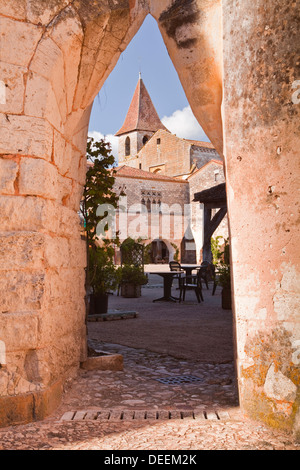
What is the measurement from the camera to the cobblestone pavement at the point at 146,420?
2.74m

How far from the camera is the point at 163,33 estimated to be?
399 cm

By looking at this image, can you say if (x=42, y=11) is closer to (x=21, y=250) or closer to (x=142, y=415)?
(x=21, y=250)

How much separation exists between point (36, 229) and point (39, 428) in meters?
1.30

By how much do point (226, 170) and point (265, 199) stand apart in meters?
0.41

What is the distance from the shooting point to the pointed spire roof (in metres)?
45.9

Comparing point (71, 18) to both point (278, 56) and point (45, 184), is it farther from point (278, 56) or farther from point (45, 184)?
point (278, 56)

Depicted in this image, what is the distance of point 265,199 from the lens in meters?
3.04

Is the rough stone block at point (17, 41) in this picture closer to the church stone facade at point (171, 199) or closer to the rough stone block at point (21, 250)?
the rough stone block at point (21, 250)

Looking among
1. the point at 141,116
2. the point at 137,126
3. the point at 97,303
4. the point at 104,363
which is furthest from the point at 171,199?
the point at 104,363

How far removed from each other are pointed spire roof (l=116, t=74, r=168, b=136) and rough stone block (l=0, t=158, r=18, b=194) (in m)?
43.3

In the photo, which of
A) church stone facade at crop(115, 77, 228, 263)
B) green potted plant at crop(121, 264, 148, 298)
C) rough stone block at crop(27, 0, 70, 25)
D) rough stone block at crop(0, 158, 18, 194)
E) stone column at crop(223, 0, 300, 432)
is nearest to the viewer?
stone column at crop(223, 0, 300, 432)

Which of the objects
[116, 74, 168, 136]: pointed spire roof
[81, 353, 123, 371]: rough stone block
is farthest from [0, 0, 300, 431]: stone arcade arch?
[116, 74, 168, 136]: pointed spire roof

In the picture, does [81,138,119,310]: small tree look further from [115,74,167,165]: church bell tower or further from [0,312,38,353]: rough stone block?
[115,74,167,165]: church bell tower

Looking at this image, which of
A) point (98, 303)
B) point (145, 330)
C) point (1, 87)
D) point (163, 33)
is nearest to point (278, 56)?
point (163, 33)
